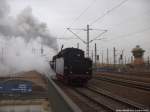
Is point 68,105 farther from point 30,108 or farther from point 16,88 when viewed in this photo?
point 16,88

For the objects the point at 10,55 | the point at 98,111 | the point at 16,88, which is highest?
Result: the point at 10,55

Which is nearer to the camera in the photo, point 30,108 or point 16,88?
point 30,108

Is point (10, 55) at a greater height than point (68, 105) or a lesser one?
greater

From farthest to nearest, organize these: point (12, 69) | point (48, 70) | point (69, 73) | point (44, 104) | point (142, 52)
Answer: point (142, 52) → point (48, 70) → point (12, 69) → point (69, 73) → point (44, 104)

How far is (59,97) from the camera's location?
17.1 meters

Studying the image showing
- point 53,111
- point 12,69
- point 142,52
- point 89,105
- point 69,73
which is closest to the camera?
point 53,111

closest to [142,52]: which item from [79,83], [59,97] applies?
[79,83]

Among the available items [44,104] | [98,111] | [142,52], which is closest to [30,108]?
[44,104]

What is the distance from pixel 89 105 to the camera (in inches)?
645

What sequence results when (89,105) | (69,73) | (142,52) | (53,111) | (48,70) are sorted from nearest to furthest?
(53,111) < (89,105) < (69,73) < (48,70) < (142,52)

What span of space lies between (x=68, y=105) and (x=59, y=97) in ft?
8.95

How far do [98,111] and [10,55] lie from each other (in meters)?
39.7

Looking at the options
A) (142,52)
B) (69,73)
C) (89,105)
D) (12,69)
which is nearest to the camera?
(89,105)

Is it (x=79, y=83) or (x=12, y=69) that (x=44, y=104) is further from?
(x=12, y=69)
